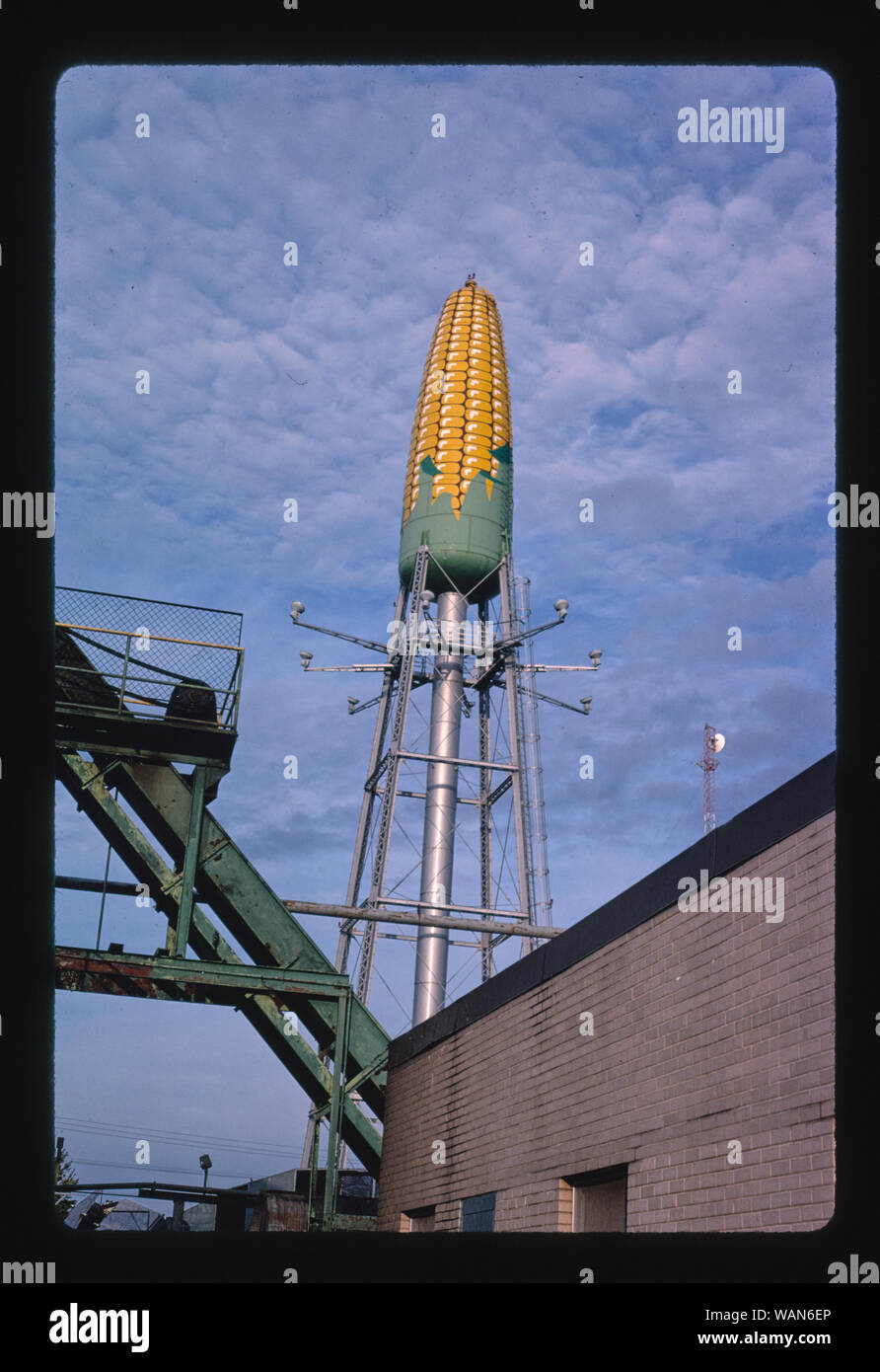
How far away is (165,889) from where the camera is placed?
17.8 m

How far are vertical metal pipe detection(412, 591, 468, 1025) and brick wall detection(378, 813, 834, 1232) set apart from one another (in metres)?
15.4

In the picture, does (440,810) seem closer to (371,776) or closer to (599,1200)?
(371,776)

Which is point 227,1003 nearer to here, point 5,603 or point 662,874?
point 662,874

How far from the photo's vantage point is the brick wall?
827 cm

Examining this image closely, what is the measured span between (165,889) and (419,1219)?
530 centimetres

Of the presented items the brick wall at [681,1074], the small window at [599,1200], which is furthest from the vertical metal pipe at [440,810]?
the small window at [599,1200]

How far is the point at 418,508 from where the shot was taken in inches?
1382

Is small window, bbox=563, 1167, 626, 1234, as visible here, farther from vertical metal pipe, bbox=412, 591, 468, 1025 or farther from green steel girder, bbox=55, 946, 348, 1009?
vertical metal pipe, bbox=412, 591, 468, 1025

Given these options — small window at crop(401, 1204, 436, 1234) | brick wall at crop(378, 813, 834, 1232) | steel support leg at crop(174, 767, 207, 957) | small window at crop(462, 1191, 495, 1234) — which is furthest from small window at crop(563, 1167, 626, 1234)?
steel support leg at crop(174, 767, 207, 957)

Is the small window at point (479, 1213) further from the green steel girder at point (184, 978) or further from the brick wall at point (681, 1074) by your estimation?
the green steel girder at point (184, 978)

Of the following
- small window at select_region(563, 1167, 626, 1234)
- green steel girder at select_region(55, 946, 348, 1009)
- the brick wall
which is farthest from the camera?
green steel girder at select_region(55, 946, 348, 1009)

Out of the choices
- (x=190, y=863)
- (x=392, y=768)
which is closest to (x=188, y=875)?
(x=190, y=863)

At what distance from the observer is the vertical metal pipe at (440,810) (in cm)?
3105

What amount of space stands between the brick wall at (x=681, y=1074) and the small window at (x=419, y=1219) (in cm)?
140
